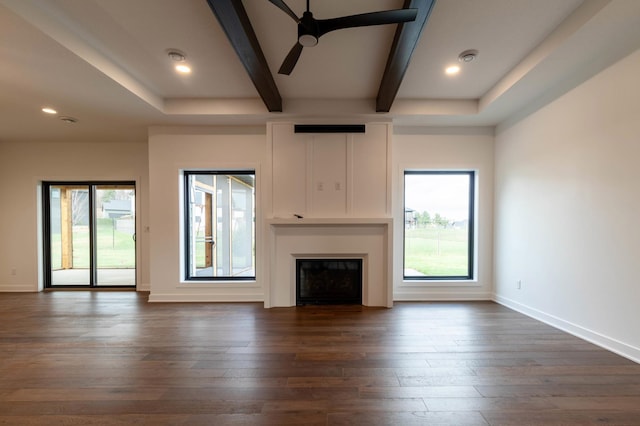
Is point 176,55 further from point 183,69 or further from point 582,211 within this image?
point 582,211

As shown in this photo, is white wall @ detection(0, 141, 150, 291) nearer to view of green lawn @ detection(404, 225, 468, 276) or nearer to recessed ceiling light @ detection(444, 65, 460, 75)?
view of green lawn @ detection(404, 225, 468, 276)

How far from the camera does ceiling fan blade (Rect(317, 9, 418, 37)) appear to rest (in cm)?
180

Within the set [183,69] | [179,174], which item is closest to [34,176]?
[179,174]

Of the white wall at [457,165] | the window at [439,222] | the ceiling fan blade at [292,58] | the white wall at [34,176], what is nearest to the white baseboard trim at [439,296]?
the white wall at [457,165]

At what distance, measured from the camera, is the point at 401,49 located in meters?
2.48

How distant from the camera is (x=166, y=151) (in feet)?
13.9

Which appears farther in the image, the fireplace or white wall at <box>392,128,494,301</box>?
white wall at <box>392,128,494,301</box>

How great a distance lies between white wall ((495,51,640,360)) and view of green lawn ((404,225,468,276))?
0.69 m

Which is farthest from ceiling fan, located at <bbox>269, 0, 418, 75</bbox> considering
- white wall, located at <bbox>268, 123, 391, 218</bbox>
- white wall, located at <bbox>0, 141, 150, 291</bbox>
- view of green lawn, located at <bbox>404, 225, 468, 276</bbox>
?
white wall, located at <bbox>0, 141, 150, 291</bbox>

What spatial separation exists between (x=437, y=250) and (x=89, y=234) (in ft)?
Result: 21.5

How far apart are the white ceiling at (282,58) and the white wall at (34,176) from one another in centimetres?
77

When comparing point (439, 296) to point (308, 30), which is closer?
point (308, 30)

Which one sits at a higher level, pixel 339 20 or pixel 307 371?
pixel 339 20

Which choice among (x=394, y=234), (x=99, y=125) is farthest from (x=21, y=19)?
(x=394, y=234)
